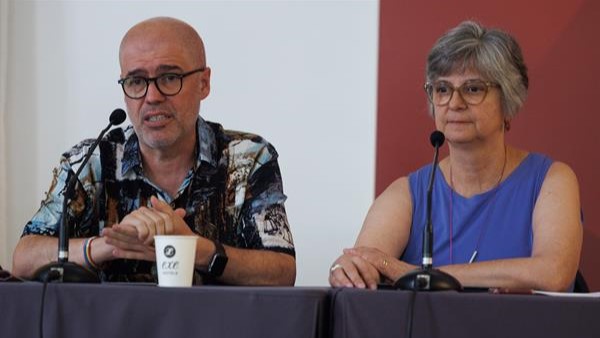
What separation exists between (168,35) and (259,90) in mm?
862

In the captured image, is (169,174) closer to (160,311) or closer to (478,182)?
(478,182)

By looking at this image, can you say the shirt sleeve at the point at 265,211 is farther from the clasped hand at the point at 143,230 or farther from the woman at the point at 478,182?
the clasped hand at the point at 143,230

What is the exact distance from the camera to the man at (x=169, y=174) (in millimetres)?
2559

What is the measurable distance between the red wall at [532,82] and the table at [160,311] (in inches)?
62.0

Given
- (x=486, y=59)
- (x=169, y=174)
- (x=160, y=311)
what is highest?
(x=486, y=59)

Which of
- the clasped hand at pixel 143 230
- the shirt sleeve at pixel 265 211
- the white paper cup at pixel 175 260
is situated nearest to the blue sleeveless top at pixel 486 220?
the shirt sleeve at pixel 265 211

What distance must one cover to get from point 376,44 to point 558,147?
0.68 m

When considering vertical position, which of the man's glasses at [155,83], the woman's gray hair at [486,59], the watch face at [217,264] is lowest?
the watch face at [217,264]

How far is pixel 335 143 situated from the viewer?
335 cm

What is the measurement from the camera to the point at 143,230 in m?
2.16

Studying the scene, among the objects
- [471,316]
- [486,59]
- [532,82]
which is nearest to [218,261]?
[471,316]

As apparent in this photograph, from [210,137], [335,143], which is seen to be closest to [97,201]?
[210,137]

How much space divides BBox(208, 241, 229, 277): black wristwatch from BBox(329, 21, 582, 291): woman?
47cm

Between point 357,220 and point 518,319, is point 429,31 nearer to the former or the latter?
point 357,220
